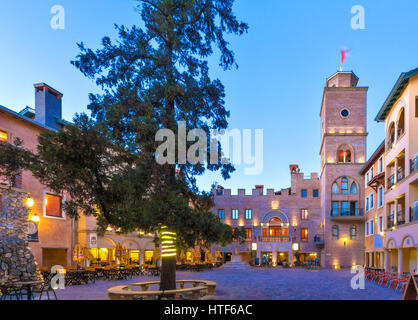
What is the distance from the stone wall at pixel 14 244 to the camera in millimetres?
15359

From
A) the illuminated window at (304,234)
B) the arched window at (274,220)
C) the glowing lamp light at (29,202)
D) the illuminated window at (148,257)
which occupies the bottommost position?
the illuminated window at (148,257)

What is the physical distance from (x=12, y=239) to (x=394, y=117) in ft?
83.4

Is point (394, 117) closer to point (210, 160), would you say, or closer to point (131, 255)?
point (210, 160)

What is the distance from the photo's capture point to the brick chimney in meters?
25.7

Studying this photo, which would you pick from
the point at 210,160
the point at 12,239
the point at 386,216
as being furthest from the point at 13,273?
the point at 386,216

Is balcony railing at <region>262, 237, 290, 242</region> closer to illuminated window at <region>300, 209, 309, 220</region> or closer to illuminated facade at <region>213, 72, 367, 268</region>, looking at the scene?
illuminated facade at <region>213, 72, 367, 268</region>

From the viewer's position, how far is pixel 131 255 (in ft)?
120

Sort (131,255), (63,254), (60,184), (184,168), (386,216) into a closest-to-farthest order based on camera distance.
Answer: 1. (60,184)
2. (184,168)
3. (63,254)
4. (386,216)
5. (131,255)

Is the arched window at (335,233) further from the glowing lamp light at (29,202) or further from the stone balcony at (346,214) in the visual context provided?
the glowing lamp light at (29,202)

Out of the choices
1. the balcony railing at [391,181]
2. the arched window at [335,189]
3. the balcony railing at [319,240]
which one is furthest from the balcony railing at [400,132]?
the balcony railing at [319,240]

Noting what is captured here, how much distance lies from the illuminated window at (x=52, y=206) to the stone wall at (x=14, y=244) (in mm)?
3788

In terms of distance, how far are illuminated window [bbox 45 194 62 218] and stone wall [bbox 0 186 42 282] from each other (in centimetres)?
379
